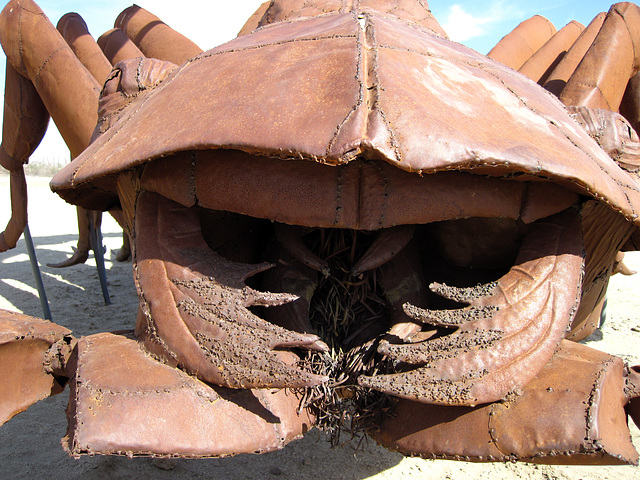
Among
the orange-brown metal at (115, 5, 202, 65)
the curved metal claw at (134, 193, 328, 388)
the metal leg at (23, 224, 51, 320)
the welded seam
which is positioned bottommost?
the metal leg at (23, 224, 51, 320)

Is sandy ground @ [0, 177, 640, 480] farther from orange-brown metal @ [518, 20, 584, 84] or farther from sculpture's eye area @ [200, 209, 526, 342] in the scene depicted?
orange-brown metal @ [518, 20, 584, 84]

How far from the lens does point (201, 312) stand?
1144mm

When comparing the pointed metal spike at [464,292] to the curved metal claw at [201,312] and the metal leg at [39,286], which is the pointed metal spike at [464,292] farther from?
the metal leg at [39,286]

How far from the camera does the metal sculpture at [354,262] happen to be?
3.34 ft

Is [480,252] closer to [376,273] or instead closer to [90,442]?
[376,273]

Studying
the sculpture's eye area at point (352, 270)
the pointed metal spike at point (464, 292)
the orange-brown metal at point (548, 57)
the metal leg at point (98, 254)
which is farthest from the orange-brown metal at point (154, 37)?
the pointed metal spike at point (464, 292)

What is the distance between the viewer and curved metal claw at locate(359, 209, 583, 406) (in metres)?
1.02

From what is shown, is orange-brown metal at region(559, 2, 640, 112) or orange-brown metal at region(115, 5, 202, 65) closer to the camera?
orange-brown metal at region(559, 2, 640, 112)

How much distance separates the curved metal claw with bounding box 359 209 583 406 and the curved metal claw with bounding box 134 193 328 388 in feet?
0.66

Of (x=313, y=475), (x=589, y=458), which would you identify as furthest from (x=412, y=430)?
(x=313, y=475)

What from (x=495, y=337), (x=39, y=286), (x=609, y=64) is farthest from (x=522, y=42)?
(x=39, y=286)

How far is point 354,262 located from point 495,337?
0.44 metres

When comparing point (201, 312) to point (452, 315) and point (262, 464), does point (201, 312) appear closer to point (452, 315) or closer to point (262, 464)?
point (452, 315)

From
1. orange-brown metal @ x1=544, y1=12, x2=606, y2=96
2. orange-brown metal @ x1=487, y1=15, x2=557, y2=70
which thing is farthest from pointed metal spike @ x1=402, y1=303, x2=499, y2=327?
orange-brown metal @ x1=487, y1=15, x2=557, y2=70
